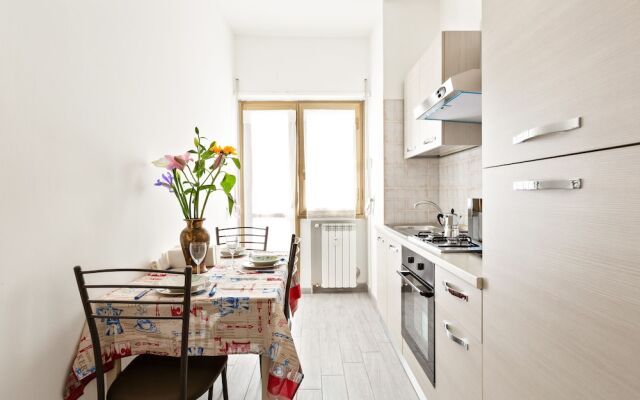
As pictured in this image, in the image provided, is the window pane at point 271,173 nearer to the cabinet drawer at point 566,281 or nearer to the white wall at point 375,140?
the white wall at point 375,140

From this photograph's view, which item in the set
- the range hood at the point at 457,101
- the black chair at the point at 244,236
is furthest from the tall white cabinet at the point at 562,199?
the black chair at the point at 244,236

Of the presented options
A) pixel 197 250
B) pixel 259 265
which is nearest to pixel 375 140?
pixel 259 265

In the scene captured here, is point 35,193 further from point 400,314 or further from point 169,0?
point 400,314

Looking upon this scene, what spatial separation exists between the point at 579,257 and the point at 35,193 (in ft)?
5.29

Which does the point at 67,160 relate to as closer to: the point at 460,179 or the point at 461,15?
the point at 460,179

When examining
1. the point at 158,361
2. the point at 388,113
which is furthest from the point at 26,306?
the point at 388,113

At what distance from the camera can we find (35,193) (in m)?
1.20

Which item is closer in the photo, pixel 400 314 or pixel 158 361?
pixel 158 361

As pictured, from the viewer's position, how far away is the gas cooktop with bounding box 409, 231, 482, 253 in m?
1.85

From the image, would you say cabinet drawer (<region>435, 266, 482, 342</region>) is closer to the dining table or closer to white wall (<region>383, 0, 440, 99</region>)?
the dining table

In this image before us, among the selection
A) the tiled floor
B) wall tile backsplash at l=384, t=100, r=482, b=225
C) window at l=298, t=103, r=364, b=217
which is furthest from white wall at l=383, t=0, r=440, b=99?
the tiled floor

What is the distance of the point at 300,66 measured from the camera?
420cm

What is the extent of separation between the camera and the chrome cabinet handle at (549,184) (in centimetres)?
84

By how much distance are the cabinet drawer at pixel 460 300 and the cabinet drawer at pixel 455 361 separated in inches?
1.3
